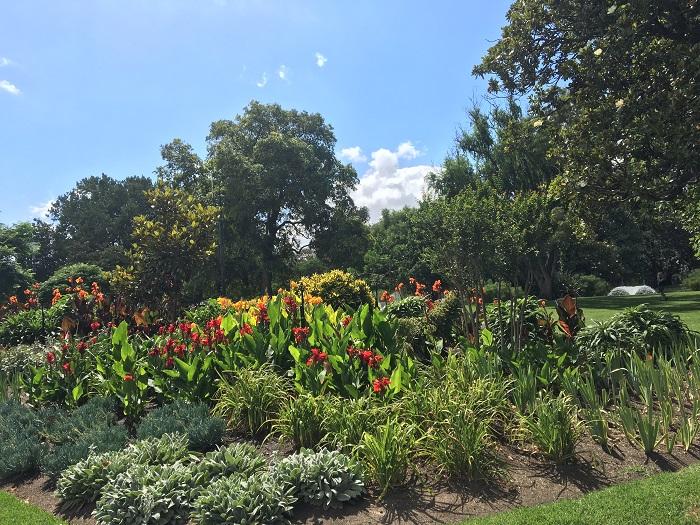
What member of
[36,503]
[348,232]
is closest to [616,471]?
[36,503]

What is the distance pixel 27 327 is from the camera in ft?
35.7

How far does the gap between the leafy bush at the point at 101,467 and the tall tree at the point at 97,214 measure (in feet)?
126

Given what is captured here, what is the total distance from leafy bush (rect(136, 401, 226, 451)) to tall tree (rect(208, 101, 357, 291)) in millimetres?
22267

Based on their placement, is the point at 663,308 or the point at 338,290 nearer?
the point at 338,290

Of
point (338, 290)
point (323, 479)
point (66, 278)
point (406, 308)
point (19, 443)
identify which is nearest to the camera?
point (323, 479)

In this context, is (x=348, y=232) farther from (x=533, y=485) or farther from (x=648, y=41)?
(x=533, y=485)

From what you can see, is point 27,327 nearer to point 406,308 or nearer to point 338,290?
point 338,290

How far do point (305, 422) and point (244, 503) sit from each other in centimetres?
114

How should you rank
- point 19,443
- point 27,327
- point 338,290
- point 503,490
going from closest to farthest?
point 503,490, point 19,443, point 27,327, point 338,290

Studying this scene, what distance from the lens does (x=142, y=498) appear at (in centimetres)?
342

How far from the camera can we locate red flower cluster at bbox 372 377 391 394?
429 centimetres

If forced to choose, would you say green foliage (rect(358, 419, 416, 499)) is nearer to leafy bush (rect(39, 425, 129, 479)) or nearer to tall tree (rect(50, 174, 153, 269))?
leafy bush (rect(39, 425, 129, 479))

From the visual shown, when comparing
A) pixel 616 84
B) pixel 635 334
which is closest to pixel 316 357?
pixel 635 334

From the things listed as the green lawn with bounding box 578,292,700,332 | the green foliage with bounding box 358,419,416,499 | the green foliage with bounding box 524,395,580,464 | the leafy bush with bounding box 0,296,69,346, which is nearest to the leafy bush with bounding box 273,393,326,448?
the green foliage with bounding box 358,419,416,499
